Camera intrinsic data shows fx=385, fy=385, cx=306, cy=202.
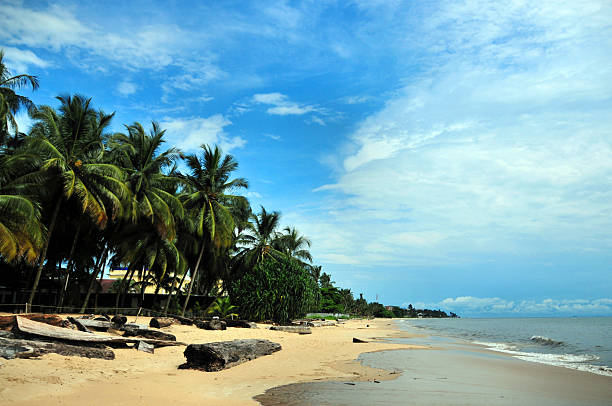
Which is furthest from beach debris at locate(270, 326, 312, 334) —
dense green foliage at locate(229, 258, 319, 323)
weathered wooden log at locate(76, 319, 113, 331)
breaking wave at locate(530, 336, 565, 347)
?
breaking wave at locate(530, 336, 565, 347)

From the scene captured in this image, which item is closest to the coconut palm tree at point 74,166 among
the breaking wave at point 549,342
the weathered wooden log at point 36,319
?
the weathered wooden log at point 36,319

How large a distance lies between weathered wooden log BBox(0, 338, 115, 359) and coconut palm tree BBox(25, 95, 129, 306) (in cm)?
1043

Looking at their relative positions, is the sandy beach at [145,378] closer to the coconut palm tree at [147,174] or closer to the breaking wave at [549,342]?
the coconut palm tree at [147,174]

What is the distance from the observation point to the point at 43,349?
7605 millimetres

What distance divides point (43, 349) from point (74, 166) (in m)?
12.8

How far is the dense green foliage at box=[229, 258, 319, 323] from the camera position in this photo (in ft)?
95.6

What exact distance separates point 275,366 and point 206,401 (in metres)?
3.98

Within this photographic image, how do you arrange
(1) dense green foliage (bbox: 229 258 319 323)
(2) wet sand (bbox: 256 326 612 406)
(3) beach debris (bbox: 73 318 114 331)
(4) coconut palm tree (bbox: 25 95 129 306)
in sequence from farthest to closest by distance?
1. (1) dense green foliage (bbox: 229 258 319 323)
2. (4) coconut palm tree (bbox: 25 95 129 306)
3. (3) beach debris (bbox: 73 318 114 331)
4. (2) wet sand (bbox: 256 326 612 406)

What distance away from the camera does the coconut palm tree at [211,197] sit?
86.9ft

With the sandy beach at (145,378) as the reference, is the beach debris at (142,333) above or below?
→ above

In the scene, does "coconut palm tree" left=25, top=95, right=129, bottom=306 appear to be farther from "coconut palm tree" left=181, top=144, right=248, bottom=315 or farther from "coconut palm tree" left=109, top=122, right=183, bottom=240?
"coconut palm tree" left=181, top=144, right=248, bottom=315

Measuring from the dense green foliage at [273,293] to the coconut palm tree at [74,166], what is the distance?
1325 centimetres

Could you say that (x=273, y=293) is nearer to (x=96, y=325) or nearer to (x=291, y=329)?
(x=291, y=329)

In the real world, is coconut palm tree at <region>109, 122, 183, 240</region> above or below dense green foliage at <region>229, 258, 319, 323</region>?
above
